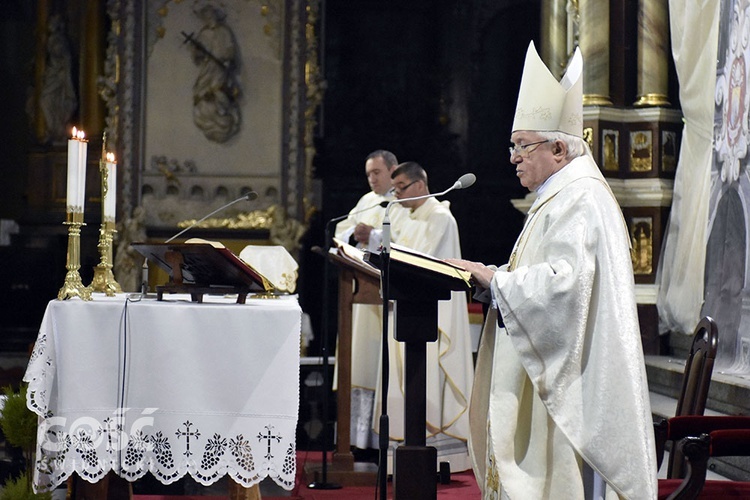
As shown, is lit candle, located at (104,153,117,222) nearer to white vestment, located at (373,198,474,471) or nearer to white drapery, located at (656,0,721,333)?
white vestment, located at (373,198,474,471)

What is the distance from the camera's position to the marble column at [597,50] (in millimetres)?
7328

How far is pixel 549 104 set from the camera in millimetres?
3246

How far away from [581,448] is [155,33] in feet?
25.4

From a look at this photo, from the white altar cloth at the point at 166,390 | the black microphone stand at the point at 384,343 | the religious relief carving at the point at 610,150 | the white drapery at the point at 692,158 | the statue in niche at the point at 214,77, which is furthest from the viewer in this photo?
the statue in niche at the point at 214,77

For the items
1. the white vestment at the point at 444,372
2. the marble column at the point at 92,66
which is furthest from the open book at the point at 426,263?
the marble column at the point at 92,66

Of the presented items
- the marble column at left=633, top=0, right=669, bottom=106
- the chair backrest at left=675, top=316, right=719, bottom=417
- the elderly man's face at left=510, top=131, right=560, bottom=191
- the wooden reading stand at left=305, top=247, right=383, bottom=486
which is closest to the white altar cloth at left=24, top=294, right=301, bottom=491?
the elderly man's face at left=510, top=131, right=560, bottom=191

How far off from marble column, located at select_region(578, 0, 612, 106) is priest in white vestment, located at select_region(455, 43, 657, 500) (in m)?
4.33

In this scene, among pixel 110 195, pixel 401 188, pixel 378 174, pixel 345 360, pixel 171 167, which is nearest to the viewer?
pixel 110 195

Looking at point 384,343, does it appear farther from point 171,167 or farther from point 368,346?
point 171,167

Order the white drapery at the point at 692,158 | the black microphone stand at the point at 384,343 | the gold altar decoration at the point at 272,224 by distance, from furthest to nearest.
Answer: the gold altar decoration at the point at 272,224, the white drapery at the point at 692,158, the black microphone stand at the point at 384,343

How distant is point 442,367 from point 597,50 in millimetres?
2996

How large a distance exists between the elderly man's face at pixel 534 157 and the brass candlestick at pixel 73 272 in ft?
5.28

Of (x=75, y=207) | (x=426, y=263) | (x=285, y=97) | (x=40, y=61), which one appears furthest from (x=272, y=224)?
(x=426, y=263)

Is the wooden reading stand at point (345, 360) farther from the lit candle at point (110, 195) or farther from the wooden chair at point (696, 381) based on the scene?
the wooden chair at point (696, 381)
